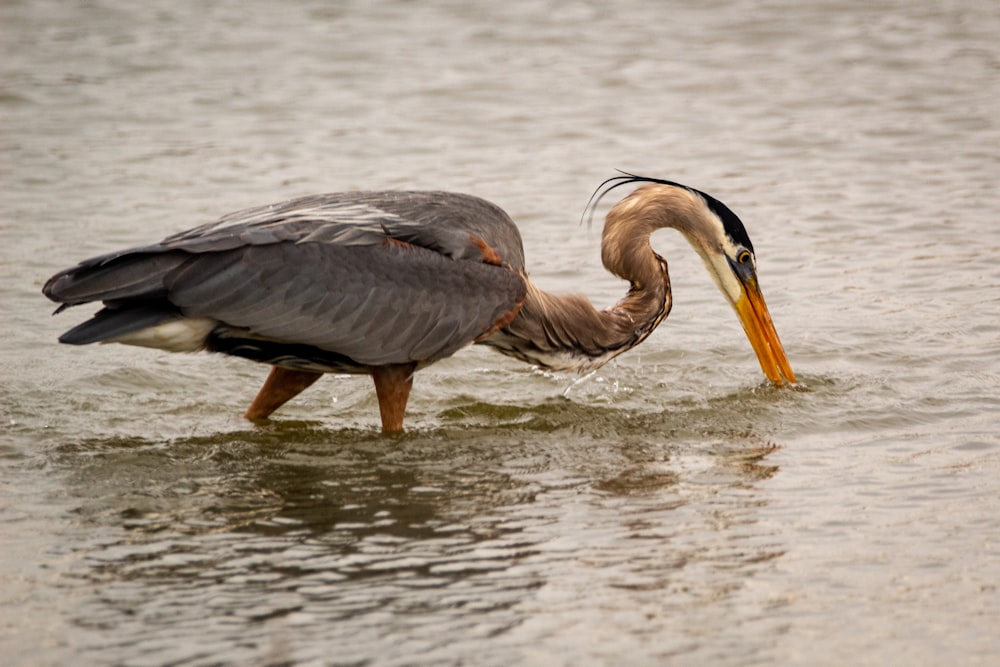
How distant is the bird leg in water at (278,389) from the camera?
7.75 m

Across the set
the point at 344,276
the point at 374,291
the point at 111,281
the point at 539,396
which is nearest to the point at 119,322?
the point at 111,281

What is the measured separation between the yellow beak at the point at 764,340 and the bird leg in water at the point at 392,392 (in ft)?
7.04

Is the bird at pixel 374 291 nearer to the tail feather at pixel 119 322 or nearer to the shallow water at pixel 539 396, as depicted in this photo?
the tail feather at pixel 119 322

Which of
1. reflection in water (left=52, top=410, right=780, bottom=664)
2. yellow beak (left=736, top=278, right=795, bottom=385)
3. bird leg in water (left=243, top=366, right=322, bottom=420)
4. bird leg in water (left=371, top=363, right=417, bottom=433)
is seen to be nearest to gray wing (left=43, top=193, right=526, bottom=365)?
bird leg in water (left=371, top=363, right=417, bottom=433)

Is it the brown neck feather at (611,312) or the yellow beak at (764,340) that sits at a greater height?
the brown neck feather at (611,312)

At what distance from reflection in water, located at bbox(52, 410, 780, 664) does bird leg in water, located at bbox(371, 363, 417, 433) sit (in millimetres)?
134

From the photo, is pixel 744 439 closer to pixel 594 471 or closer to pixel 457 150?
pixel 594 471

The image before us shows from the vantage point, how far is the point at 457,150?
44.4 ft

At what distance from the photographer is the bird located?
683 cm

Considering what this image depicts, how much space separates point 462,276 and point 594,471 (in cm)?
128

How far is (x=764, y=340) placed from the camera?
8.27 metres

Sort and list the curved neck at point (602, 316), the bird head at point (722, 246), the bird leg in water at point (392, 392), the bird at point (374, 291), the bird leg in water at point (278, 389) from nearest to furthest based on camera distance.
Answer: the bird at point (374, 291)
the bird leg in water at point (392, 392)
the bird leg in water at point (278, 389)
the curved neck at point (602, 316)
the bird head at point (722, 246)

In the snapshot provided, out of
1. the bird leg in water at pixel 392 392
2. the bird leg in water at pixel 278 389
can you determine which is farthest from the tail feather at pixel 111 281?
the bird leg in water at pixel 392 392

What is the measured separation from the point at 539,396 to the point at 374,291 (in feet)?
5.25
